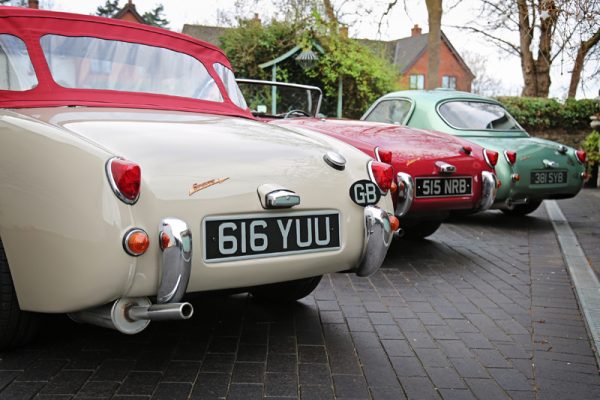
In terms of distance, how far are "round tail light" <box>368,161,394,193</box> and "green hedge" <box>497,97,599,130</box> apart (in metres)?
14.4

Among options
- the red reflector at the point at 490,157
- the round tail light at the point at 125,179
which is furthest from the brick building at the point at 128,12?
the round tail light at the point at 125,179

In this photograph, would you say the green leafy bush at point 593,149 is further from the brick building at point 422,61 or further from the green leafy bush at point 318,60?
the brick building at point 422,61

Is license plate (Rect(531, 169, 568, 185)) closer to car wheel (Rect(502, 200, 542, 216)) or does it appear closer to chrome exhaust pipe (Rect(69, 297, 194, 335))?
car wheel (Rect(502, 200, 542, 216))

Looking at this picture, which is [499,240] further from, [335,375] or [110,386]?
[110,386]

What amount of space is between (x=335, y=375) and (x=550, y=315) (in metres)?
1.76

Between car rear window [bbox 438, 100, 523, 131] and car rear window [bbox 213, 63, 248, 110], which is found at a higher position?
car rear window [bbox 213, 63, 248, 110]

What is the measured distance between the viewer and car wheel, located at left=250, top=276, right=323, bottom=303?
3.56m

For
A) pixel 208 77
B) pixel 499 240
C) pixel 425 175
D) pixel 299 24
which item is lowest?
pixel 499 240

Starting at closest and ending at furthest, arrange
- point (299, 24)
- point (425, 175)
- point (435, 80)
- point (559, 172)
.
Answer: point (425, 175) < point (559, 172) < point (435, 80) < point (299, 24)

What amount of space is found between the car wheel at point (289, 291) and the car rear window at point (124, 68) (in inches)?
49.0

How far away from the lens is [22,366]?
270 cm

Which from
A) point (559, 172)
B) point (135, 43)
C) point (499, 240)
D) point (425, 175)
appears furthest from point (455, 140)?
point (135, 43)

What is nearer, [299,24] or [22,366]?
[22,366]

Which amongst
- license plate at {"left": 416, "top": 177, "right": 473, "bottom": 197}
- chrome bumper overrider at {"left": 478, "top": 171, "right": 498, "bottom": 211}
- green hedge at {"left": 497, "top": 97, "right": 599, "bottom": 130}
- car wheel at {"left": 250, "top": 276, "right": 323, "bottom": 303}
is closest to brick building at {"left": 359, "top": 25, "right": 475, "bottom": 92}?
green hedge at {"left": 497, "top": 97, "right": 599, "bottom": 130}
